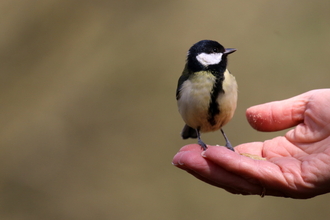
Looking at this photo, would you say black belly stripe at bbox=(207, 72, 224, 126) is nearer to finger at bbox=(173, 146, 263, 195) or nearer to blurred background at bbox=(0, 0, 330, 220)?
finger at bbox=(173, 146, 263, 195)

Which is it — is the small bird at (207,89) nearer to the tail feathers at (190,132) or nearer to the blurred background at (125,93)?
the tail feathers at (190,132)

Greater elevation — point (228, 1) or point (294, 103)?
point (228, 1)

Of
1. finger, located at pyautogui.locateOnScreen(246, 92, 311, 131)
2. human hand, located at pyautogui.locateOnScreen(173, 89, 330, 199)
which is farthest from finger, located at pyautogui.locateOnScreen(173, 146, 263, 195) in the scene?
finger, located at pyautogui.locateOnScreen(246, 92, 311, 131)

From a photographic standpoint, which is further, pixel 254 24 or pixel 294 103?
pixel 254 24

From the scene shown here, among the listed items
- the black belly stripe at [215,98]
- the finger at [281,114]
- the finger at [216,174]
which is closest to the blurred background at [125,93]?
the finger at [281,114]

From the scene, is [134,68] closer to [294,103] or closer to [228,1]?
[228,1]

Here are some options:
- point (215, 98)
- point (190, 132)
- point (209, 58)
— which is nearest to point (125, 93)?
point (190, 132)

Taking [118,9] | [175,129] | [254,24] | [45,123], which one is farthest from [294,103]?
[45,123]
